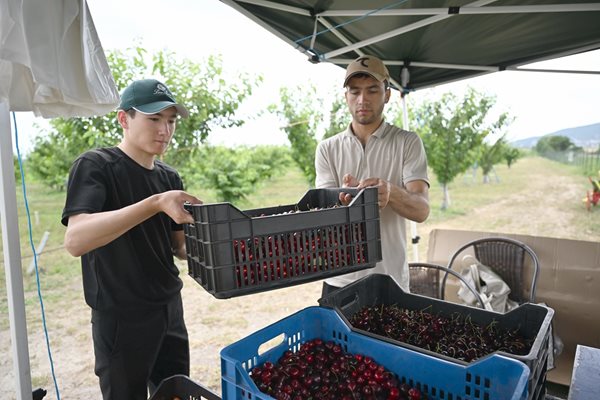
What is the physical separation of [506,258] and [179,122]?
4570mm

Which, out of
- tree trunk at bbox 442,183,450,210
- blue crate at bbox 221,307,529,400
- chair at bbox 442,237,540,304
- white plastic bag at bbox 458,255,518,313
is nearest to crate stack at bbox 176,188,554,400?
blue crate at bbox 221,307,529,400

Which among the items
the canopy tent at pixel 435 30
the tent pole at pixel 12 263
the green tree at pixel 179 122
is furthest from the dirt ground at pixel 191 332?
the canopy tent at pixel 435 30

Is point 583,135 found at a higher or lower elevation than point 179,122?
lower

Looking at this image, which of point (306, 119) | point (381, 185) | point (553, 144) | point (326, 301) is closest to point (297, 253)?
point (326, 301)

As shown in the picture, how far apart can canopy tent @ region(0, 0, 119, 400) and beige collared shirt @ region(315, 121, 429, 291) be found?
1172 millimetres

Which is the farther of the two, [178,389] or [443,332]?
[178,389]

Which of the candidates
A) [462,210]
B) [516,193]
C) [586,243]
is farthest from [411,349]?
[516,193]

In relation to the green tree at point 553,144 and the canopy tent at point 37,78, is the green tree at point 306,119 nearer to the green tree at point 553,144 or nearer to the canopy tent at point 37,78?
the green tree at point 553,144

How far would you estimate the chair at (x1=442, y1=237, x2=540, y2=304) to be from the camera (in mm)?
3189

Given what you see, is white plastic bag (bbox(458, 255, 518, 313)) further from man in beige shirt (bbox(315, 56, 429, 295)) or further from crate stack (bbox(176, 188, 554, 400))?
crate stack (bbox(176, 188, 554, 400))

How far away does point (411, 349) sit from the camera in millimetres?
1104

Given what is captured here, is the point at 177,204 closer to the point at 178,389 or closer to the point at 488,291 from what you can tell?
the point at 178,389

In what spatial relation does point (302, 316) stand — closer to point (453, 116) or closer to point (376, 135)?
point (376, 135)

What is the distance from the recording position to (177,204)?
46.7 inches
